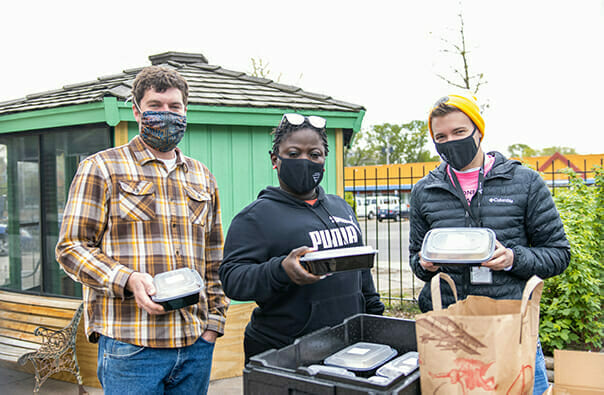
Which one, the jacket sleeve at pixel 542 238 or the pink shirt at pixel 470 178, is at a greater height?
the pink shirt at pixel 470 178

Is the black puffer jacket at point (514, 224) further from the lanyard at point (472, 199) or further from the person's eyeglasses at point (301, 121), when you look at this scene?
the person's eyeglasses at point (301, 121)

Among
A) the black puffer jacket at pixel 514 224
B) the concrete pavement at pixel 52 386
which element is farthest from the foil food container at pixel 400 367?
the concrete pavement at pixel 52 386

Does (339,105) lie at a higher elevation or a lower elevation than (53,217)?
higher

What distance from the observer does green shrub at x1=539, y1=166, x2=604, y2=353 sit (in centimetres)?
447

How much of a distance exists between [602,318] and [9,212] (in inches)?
259

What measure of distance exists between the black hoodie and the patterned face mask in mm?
536

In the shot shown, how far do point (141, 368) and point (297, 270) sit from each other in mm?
904

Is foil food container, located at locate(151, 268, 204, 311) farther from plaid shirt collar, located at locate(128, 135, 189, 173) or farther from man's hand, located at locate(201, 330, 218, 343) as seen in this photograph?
plaid shirt collar, located at locate(128, 135, 189, 173)

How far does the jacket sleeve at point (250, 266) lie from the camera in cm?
181

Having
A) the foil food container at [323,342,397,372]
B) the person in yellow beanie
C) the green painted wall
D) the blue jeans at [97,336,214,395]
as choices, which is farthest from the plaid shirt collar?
the green painted wall

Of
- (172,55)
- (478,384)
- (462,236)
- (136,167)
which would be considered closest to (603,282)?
(462,236)

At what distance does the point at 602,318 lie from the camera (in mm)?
4750

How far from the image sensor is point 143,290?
6.21 ft

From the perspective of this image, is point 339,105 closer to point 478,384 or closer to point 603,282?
point 603,282
